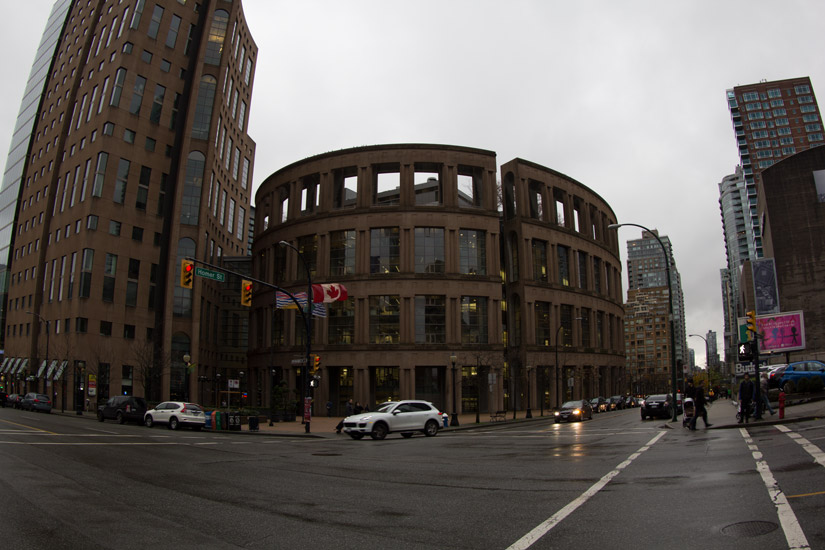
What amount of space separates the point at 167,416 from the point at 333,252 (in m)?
28.4

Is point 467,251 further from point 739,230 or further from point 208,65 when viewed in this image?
point 739,230

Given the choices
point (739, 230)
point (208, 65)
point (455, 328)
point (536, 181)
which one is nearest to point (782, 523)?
point (455, 328)

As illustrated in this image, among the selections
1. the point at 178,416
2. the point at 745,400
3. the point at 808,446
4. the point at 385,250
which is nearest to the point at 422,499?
the point at 808,446

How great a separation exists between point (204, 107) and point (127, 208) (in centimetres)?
1747

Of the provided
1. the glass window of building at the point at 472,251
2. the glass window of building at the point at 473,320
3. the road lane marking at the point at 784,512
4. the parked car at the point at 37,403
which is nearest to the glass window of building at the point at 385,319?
the glass window of building at the point at 473,320

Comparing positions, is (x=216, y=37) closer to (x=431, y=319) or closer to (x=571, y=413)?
(x=431, y=319)

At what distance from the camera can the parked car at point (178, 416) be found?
3219 cm

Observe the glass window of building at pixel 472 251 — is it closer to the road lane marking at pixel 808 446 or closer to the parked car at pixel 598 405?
the parked car at pixel 598 405

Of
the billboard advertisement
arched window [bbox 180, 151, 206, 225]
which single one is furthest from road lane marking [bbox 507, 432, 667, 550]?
arched window [bbox 180, 151, 206, 225]

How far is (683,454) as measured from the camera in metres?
14.3

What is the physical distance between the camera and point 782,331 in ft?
185

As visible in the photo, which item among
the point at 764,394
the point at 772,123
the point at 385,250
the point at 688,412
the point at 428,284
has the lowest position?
the point at 688,412

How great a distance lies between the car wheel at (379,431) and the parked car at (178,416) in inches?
505

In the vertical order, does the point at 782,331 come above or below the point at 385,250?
below
